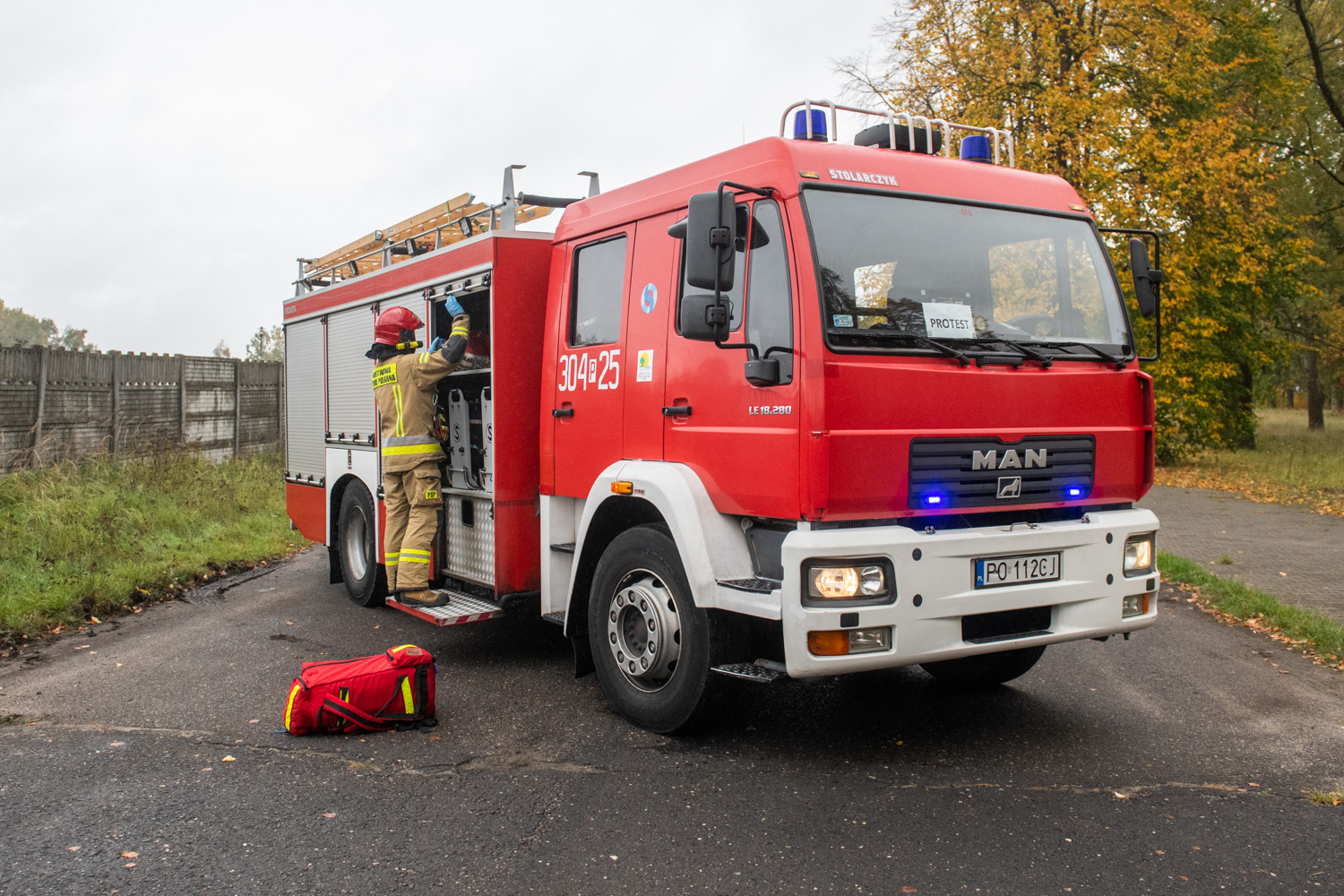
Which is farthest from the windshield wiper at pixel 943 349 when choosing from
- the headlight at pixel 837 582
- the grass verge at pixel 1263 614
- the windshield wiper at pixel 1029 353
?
the grass verge at pixel 1263 614

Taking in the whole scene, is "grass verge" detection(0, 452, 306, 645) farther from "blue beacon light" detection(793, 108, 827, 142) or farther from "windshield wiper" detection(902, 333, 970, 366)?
"windshield wiper" detection(902, 333, 970, 366)

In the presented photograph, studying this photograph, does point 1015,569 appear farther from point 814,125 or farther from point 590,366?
point 590,366

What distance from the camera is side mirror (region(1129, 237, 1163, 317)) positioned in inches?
203

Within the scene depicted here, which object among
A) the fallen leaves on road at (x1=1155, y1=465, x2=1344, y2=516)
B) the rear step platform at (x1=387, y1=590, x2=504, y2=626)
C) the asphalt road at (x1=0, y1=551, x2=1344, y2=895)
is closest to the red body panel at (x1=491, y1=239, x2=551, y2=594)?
the rear step platform at (x1=387, y1=590, x2=504, y2=626)

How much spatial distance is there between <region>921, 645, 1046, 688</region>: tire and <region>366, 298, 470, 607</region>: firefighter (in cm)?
309

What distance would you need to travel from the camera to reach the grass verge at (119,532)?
25.5 feet

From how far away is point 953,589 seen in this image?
4.15 meters

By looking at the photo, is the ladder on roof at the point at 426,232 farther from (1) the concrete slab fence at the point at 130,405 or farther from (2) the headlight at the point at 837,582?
(1) the concrete slab fence at the point at 130,405

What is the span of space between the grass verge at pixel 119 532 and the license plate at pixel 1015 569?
6385mm

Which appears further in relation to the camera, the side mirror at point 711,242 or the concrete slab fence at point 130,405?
the concrete slab fence at point 130,405

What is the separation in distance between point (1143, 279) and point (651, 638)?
3.08 metres

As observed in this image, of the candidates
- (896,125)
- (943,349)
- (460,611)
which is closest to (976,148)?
(896,125)

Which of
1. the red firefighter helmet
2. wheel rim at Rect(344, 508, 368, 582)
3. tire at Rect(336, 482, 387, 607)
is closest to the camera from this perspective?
the red firefighter helmet

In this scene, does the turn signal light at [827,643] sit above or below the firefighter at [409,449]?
below
